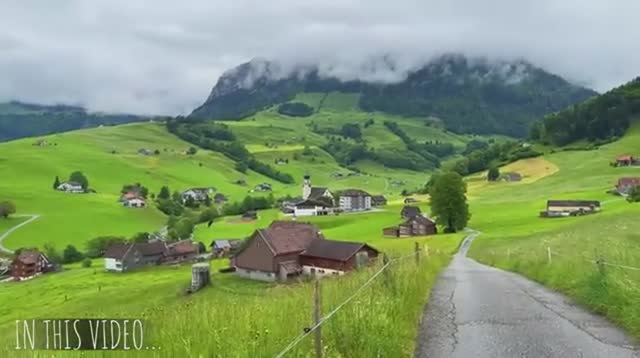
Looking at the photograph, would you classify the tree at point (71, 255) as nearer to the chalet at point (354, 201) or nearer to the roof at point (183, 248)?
the roof at point (183, 248)

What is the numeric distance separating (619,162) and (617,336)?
183m

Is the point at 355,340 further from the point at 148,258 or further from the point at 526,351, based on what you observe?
the point at 148,258

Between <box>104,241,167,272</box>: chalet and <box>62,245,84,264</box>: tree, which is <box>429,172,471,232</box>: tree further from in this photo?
<box>62,245,84,264</box>: tree

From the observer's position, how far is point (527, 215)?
384 feet

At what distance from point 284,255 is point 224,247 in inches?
1566

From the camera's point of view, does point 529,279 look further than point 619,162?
No

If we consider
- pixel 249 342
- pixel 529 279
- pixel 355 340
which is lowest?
pixel 529 279

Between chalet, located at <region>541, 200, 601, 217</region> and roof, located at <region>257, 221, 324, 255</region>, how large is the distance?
151 feet

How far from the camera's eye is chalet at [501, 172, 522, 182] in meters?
A: 185

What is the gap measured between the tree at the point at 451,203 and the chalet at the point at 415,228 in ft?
23.8

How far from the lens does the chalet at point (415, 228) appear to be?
120 m

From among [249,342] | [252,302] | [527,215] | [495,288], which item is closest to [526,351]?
[252,302]

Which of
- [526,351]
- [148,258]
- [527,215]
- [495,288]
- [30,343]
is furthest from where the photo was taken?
[148,258]

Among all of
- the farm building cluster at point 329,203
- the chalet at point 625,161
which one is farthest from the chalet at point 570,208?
the chalet at point 625,161
